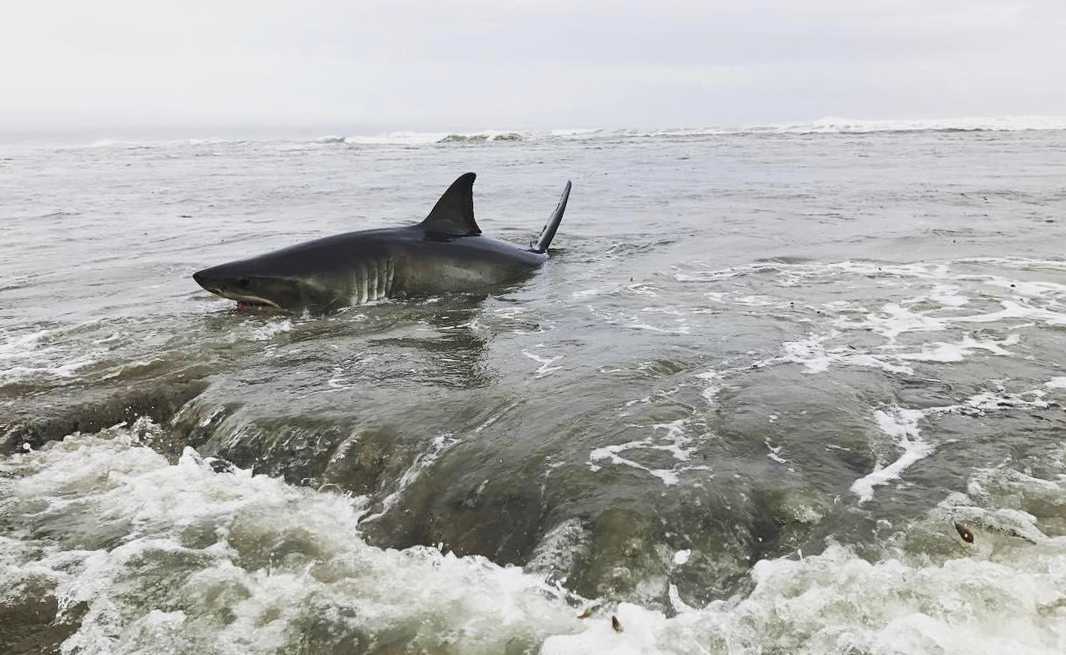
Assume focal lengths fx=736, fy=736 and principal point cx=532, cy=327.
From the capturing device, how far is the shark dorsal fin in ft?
26.2

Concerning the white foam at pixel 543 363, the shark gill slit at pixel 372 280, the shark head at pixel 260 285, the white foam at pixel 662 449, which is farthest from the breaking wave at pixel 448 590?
the shark gill slit at pixel 372 280

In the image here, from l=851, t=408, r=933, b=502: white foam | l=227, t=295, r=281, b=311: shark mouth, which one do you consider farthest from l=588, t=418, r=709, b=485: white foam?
l=227, t=295, r=281, b=311: shark mouth

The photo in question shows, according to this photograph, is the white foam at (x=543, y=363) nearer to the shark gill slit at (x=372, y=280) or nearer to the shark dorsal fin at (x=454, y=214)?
the shark gill slit at (x=372, y=280)

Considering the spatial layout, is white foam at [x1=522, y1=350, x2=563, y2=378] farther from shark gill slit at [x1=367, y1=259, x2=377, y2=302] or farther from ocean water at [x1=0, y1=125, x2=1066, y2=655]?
shark gill slit at [x1=367, y1=259, x2=377, y2=302]

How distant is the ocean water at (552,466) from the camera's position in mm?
2820

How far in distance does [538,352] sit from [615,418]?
156 cm

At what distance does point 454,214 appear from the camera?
8.20 metres

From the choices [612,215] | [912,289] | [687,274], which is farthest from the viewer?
[612,215]

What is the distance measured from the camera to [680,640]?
2.69 meters

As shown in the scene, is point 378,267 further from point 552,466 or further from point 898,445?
point 898,445

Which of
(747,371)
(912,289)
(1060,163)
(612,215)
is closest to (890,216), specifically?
(612,215)

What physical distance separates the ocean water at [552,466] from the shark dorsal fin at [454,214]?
0.93m

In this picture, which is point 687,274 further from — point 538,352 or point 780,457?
point 780,457

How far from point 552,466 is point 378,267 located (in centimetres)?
433
